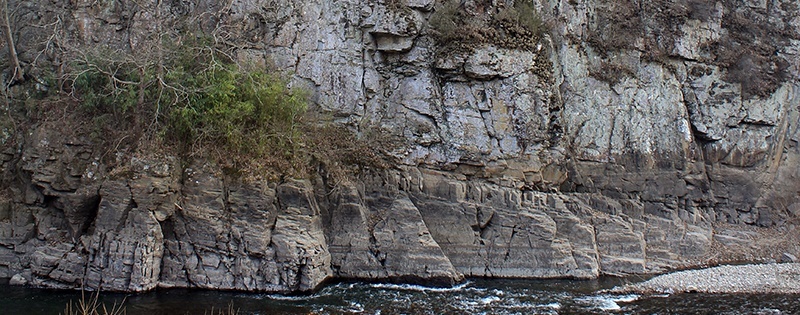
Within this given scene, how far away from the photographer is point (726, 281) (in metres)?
16.7

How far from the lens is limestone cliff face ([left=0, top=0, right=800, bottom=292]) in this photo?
15.6 m

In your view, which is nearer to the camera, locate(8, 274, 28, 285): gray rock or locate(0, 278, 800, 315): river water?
locate(0, 278, 800, 315): river water

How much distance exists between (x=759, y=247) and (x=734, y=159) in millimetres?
3161

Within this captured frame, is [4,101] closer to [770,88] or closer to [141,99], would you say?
[141,99]

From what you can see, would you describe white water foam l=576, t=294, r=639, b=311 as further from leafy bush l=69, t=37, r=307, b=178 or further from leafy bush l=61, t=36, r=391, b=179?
leafy bush l=69, t=37, r=307, b=178

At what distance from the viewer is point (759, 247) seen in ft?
65.6

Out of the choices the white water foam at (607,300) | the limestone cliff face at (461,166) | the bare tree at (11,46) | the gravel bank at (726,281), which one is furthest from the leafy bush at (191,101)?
the gravel bank at (726,281)

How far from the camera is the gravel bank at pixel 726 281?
16.2m

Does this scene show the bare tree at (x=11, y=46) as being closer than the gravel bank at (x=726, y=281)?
No

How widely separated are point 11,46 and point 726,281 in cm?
2061

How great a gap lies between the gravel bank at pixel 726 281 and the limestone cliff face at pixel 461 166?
113 centimetres

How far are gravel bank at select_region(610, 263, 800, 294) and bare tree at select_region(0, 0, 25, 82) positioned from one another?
1744 centimetres

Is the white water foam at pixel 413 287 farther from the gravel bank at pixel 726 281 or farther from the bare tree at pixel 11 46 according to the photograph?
the bare tree at pixel 11 46

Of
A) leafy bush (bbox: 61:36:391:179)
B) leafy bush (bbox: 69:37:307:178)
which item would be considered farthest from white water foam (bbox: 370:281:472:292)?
leafy bush (bbox: 69:37:307:178)
